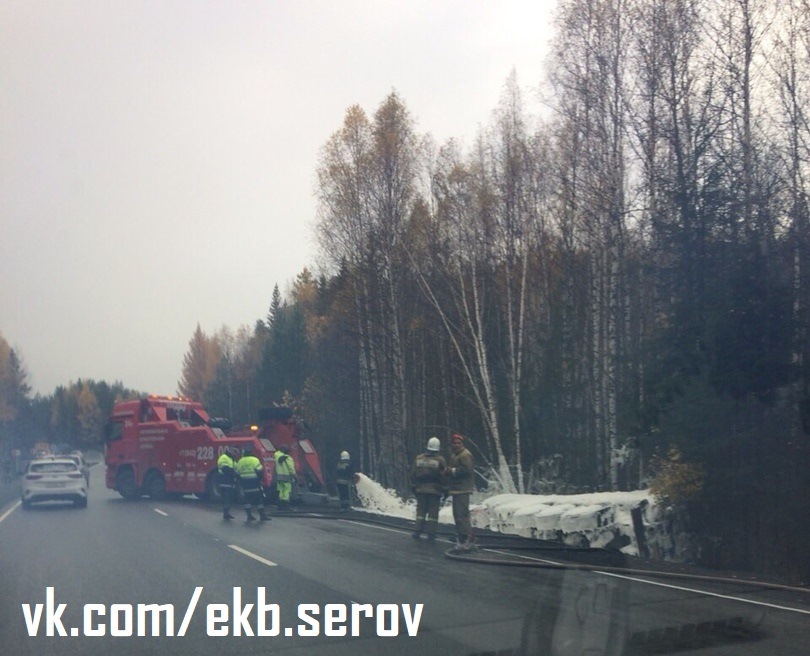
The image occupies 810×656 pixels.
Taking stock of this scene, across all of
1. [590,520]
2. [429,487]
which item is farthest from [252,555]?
[590,520]

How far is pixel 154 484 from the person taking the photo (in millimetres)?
29672

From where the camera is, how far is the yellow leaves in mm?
14172

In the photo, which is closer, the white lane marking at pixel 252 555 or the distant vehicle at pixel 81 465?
the white lane marking at pixel 252 555

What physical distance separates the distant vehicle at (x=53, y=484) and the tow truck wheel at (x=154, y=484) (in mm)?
3107

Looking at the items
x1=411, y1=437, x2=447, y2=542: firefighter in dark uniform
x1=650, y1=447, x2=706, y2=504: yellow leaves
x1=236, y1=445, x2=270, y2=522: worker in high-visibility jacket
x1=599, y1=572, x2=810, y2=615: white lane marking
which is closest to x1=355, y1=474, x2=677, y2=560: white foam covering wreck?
x1=650, y1=447, x2=706, y2=504: yellow leaves

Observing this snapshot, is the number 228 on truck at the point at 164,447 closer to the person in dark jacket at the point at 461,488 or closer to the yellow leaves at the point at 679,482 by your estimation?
the person in dark jacket at the point at 461,488

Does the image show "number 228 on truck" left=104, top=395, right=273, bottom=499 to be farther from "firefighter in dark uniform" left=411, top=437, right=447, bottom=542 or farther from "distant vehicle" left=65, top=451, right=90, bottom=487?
"firefighter in dark uniform" left=411, top=437, right=447, bottom=542

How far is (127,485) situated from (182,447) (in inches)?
116

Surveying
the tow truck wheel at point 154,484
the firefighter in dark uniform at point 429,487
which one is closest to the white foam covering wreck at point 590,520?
the firefighter in dark uniform at point 429,487

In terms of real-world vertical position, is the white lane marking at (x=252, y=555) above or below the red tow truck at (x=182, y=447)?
below

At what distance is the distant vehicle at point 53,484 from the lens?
26016 mm

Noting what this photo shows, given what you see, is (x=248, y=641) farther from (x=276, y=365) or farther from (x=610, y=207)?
(x=276, y=365)

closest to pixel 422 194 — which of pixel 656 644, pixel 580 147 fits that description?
pixel 580 147

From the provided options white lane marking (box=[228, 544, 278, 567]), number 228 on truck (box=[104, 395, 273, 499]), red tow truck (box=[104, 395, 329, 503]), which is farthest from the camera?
number 228 on truck (box=[104, 395, 273, 499])
